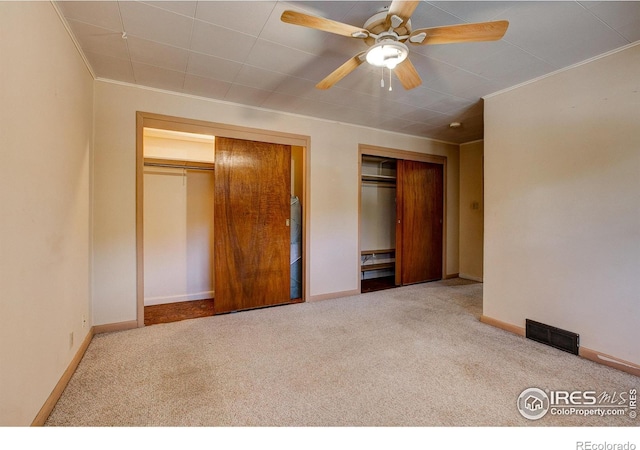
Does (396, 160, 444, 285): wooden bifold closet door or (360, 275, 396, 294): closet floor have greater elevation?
(396, 160, 444, 285): wooden bifold closet door

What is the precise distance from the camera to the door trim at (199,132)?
2.94 m

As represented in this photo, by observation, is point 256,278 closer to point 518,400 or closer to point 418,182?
point 518,400

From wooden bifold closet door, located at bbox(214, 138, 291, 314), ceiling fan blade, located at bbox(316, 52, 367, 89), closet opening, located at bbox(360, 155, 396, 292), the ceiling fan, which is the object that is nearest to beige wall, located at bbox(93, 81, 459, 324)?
wooden bifold closet door, located at bbox(214, 138, 291, 314)

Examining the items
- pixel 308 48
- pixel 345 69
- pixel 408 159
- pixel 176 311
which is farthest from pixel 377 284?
pixel 308 48

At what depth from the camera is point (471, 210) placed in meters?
5.18

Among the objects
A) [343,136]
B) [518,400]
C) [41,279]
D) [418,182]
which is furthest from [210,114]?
[518,400]

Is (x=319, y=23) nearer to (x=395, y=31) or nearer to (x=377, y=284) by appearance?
(x=395, y=31)

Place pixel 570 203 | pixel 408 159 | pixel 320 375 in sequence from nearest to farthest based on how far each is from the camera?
pixel 320 375 < pixel 570 203 < pixel 408 159

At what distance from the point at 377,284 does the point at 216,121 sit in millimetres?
3622

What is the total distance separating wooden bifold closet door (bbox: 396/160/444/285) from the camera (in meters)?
4.78

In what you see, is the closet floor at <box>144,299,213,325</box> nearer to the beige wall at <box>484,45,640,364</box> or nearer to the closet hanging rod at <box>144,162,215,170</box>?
the closet hanging rod at <box>144,162,215,170</box>

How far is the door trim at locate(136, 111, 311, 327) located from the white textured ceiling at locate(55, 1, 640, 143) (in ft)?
1.07
